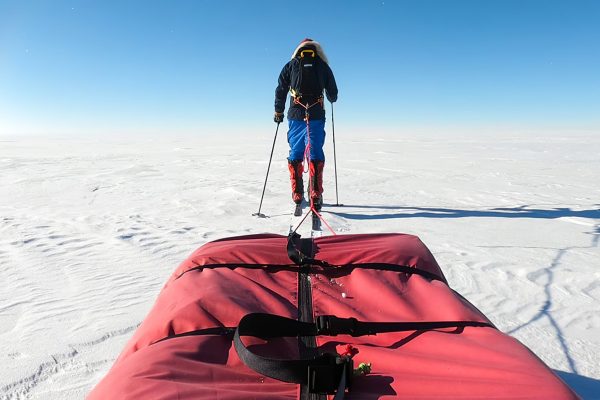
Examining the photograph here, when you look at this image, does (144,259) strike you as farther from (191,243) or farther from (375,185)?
(375,185)

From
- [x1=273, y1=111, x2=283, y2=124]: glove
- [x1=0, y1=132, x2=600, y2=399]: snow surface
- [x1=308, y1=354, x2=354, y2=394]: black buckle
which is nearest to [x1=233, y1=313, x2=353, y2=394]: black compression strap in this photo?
[x1=308, y1=354, x2=354, y2=394]: black buckle

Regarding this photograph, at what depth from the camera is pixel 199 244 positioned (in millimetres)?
3715

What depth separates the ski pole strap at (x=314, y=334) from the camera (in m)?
0.87

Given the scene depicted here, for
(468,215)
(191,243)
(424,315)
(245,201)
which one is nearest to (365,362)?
(424,315)

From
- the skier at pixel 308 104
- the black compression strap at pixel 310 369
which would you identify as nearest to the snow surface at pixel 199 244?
the skier at pixel 308 104

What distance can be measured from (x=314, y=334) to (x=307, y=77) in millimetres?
4134

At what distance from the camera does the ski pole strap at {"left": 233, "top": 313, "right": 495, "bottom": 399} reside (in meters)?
0.87

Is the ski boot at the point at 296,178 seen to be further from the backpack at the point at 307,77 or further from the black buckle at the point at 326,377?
the black buckle at the point at 326,377

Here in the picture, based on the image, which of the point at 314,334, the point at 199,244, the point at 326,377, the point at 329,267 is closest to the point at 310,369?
the point at 326,377

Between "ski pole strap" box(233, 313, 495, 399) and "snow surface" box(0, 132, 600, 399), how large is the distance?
0.99 meters

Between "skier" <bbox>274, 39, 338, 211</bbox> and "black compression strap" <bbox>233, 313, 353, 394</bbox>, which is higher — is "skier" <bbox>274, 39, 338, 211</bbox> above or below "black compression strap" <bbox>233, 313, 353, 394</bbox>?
above

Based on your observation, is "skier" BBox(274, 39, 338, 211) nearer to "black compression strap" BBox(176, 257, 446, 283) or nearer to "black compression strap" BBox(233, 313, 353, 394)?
"black compression strap" BBox(176, 257, 446, 283)

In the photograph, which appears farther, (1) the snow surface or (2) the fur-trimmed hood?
(2) the fur-trimmed hood

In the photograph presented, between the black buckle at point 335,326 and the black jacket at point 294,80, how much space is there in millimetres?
3943
